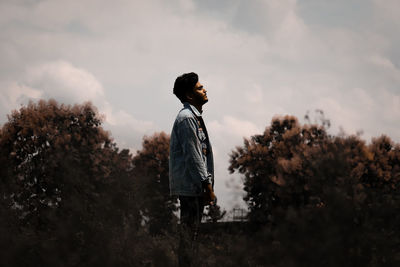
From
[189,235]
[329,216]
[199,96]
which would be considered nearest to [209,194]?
[189,235]

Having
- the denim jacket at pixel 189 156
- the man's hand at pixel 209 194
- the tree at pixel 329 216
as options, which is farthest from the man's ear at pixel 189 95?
the tree at pixel 329 216

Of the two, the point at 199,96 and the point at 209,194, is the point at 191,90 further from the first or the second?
the point at 209,194

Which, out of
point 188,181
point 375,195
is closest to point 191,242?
point 188,181

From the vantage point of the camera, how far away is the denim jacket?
205 inches

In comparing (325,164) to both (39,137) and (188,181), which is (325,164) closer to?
(188,181)

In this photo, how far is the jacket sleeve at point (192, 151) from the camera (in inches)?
205

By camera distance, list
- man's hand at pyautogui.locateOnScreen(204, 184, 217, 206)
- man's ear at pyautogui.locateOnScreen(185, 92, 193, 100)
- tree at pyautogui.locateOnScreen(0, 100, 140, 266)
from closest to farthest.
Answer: tree at pyautogui.locateOnScreen(0, 100, 140, 266) → man's hand at pyautogui.locateOnScreen(204, 184, 217, 206) → man's ear at pyautogui.locateOnScreen(185, 92, 193, 100)

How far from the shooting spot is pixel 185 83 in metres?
5.99

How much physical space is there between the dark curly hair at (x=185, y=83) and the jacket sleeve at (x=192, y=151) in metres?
0.65

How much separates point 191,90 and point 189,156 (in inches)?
43.8

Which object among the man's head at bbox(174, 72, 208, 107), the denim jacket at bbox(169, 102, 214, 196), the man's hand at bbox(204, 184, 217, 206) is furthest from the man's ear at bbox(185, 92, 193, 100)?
the man's hand at bbox(204, 184, 217, 206)

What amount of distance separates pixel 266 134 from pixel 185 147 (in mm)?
31612

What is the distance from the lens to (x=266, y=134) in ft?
120

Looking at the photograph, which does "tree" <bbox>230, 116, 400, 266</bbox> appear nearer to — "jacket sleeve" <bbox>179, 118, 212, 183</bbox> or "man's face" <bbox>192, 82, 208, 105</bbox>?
"jacket sleeve" <bbox>179, 118, 212, 183</bbox>
